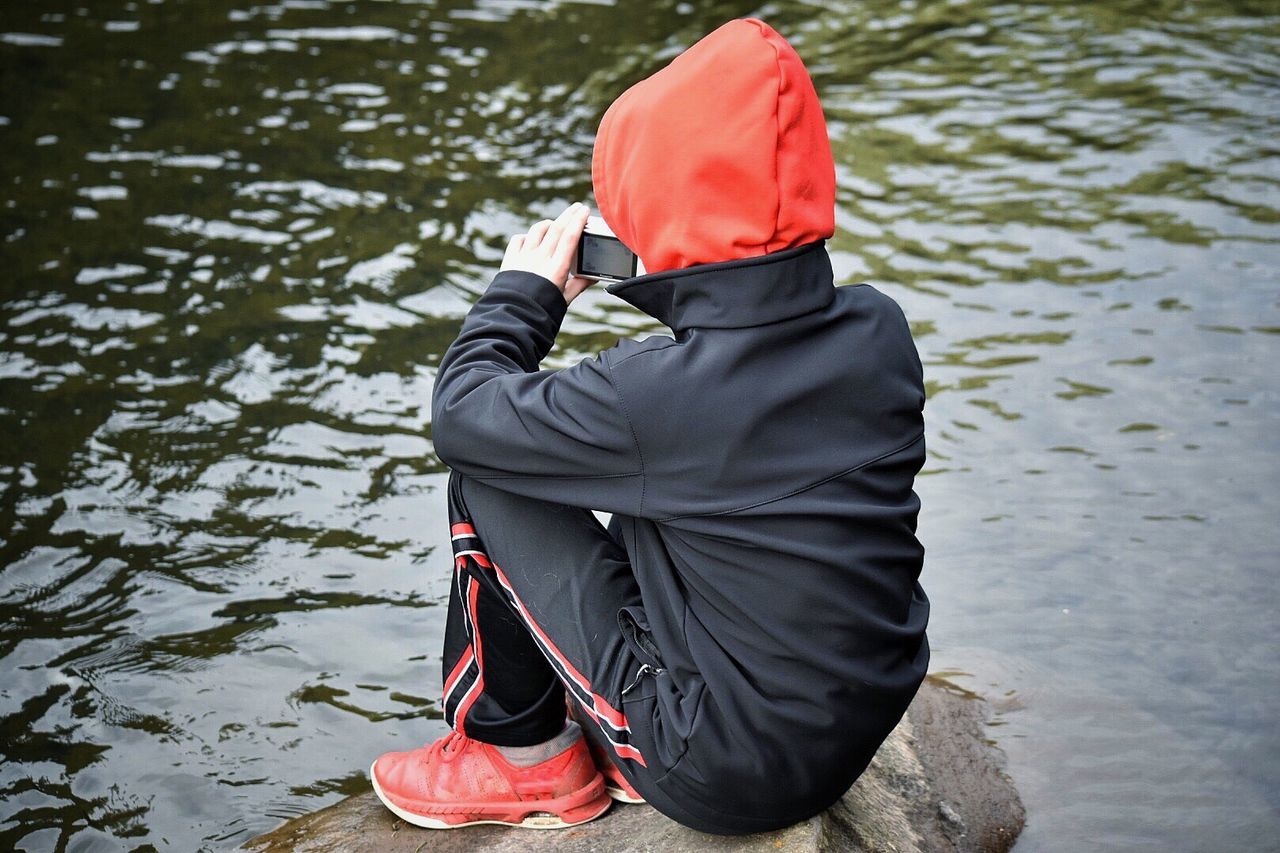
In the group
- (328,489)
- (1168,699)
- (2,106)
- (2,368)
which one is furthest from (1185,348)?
(2,106)

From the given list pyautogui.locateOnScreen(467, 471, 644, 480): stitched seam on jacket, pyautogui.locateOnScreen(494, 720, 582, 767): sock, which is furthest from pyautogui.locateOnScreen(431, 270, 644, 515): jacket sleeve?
pyautogui.locateOnScreen(494, 720, 582, 767): sock

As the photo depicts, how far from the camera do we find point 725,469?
A: 75.4 inches

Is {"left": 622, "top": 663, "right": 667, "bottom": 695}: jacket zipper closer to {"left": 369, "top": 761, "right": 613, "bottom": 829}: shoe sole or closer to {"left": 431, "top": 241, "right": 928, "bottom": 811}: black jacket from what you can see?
{"left": 431, "top": 241, "right": 928, "bottom": 811}: black jacket

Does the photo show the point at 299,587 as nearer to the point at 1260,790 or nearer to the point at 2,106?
the point at 1260,790

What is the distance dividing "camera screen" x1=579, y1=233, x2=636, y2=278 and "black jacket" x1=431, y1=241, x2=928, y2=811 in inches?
11.4

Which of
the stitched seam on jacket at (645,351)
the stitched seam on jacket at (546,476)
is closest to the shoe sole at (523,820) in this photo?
Result: the stitched seam on jacket at (546,476)

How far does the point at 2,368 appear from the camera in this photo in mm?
4402

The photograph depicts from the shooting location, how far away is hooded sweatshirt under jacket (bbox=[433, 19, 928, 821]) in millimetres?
A: 1898

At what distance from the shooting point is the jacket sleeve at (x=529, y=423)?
1.96 m

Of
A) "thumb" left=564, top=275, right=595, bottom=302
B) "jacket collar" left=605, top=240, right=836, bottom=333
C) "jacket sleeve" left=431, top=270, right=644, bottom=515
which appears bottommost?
"jacket sleeve" left=431, top=270, right=644, bottom=515

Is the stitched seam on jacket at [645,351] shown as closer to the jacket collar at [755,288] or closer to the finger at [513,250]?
the jacket collar at [755,288]

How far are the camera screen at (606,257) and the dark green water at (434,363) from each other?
133 centimetres

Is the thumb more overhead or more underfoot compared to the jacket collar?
more underfoot

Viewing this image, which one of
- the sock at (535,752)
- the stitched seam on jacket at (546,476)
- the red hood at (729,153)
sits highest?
the red hood at (729,153)
